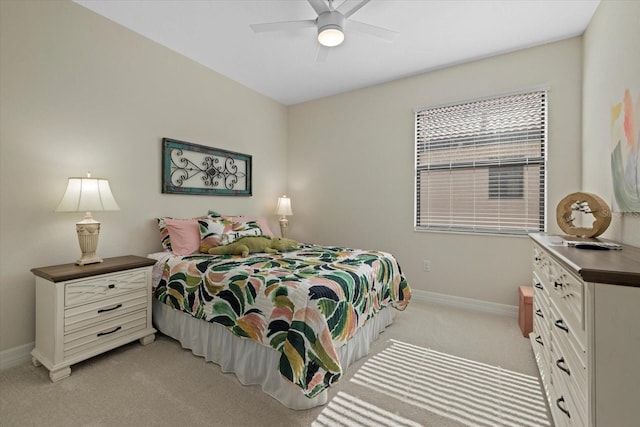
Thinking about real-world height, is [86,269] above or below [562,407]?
above

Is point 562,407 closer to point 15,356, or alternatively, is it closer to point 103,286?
point 103,286

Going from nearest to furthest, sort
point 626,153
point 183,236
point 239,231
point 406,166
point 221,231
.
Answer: point 626,153 < point 183,236 < point 221,231 < point 239,231 < point 406,166

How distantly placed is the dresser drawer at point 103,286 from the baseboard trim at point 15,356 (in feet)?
2.10

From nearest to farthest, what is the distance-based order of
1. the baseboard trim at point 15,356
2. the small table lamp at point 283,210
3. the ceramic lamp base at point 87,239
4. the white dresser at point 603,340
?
the white dresser at point 603,340, the baseboard trim at point 15,356, the ceramic lamp base at point 87,239, the small table lamp at point 283,210

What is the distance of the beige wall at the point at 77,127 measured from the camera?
2.08m

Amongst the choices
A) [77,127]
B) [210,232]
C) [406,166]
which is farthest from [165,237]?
[406,166]

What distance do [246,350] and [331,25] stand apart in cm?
245

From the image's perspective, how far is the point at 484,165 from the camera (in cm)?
319

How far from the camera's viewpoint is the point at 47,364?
1911 mm

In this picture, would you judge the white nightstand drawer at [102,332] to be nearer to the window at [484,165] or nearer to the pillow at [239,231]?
the pillow at [239,231]

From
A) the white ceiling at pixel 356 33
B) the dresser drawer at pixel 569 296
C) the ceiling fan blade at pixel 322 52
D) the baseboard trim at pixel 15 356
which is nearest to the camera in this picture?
the dresser drawer at pixel 569 296

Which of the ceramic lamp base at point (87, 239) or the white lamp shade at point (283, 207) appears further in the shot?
the white lamp shade at point (283, 207)

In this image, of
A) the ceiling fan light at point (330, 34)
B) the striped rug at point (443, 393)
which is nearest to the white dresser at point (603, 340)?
the striped rug at point (443, 393)

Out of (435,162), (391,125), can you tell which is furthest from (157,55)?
(435,162)
